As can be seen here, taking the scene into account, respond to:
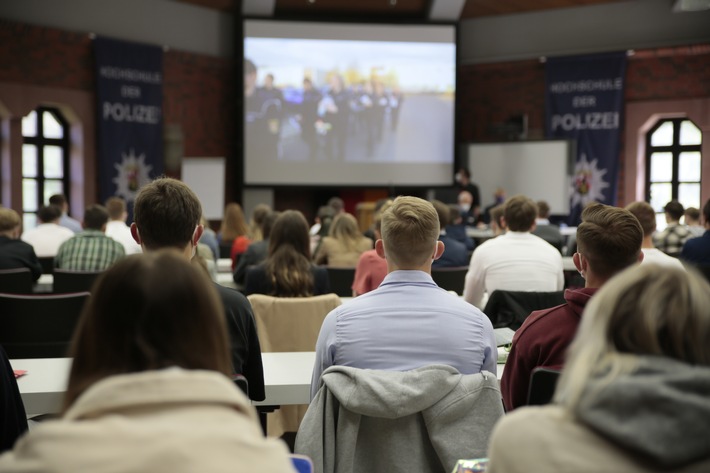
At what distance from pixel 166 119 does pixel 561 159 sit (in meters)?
5.87

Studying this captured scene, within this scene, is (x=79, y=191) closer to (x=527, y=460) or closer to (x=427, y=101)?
(x=427, y=101)

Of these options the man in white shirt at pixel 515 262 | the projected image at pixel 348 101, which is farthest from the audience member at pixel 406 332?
the projected image at pixel 348 101

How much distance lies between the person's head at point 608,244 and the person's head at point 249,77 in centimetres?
1047

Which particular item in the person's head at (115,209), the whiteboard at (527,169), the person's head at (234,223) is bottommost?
the person's head at (234,223)

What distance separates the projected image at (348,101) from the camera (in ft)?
41.5

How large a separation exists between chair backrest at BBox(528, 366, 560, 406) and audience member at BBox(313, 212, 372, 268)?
4.08 m

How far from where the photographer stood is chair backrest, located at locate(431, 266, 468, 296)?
5.20 m

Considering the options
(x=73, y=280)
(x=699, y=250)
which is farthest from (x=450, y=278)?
→ (x=73, y=280)

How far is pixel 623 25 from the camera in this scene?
41.1 ft

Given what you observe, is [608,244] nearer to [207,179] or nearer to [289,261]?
[289,261]

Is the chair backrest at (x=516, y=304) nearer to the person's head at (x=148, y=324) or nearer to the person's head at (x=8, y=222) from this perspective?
the person's head at (x=148, y=324)

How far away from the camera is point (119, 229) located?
6.97 m

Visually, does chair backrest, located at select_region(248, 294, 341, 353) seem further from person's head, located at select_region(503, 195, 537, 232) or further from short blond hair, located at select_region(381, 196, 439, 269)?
person's head, located at select_region(503, 195, 537, 232)

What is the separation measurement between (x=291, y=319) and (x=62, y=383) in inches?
47.0
